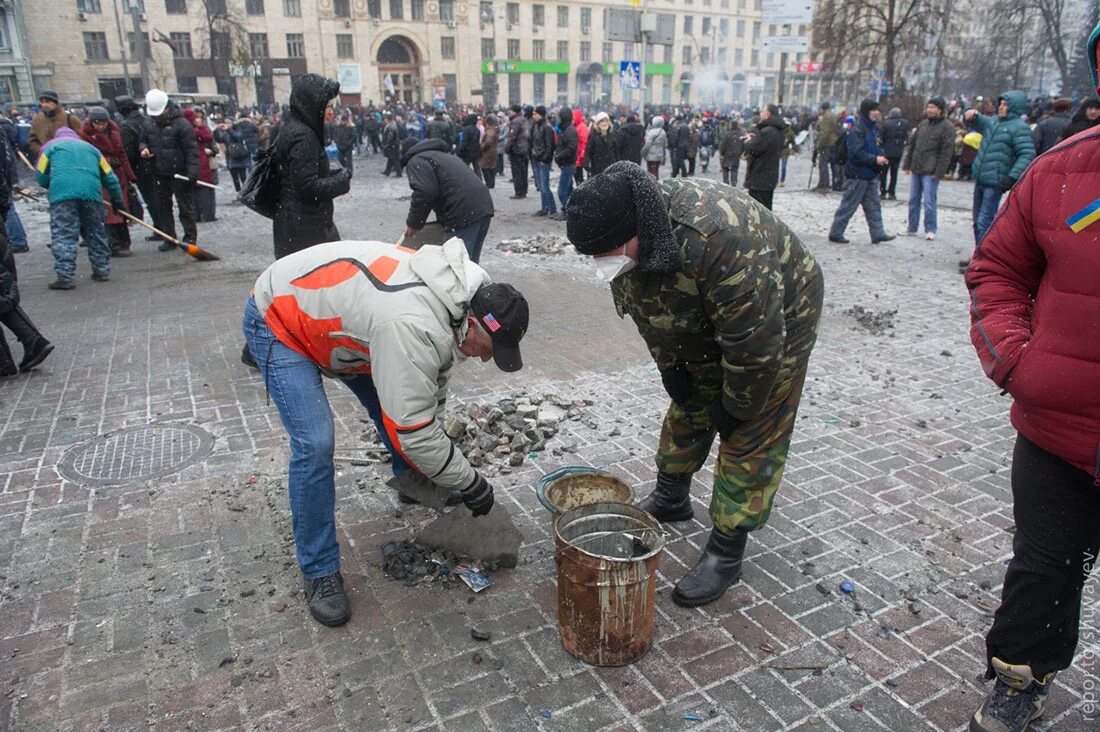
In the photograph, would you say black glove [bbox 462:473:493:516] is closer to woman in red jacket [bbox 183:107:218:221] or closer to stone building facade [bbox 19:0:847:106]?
woman in red jacket [bbox 183:107:218:221]

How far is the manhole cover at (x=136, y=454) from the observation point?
412 cm

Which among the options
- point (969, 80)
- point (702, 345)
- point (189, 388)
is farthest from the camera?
point (969, 80)

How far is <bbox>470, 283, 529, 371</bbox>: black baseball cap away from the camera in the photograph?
2.58 meters

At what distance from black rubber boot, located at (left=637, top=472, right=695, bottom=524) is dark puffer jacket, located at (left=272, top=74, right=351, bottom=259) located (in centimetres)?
334

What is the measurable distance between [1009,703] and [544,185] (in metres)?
11.6

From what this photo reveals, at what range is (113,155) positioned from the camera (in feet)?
32.5

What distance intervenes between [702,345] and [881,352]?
3.94m

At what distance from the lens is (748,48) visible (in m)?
80.6

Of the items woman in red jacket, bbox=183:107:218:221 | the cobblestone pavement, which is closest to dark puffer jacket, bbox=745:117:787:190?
the cobblestone pavement

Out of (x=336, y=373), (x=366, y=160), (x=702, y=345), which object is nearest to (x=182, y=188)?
(x=336, y=373)

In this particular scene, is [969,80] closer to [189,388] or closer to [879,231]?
[879,231]

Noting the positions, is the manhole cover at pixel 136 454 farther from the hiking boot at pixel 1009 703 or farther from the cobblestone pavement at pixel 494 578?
the hiking boot at pixel 1009 703

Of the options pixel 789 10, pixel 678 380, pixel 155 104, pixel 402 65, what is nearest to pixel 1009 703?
pixel 678 380

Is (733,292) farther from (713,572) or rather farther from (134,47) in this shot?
(134,47)
